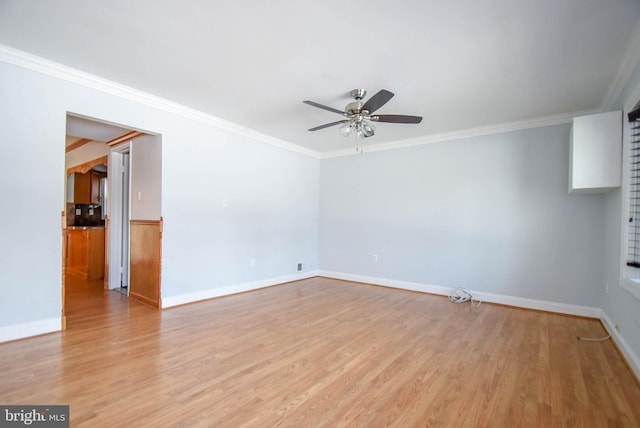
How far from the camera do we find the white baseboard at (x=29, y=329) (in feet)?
8.04

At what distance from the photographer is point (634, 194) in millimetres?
2455

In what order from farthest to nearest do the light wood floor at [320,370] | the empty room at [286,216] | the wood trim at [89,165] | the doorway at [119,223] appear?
the wood trim at [89,165] → the doorway at [119,223] → the empty room at [286,216] → the light wood floor at [320,370]

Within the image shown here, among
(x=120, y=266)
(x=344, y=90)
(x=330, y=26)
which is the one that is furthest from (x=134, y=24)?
(x=120, y=266)

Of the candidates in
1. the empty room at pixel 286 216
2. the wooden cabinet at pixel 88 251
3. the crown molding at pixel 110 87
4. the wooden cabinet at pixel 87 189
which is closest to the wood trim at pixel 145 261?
the empty room at pixel 286 216

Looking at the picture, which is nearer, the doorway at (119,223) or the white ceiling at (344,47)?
the white ceiling at (344,47)

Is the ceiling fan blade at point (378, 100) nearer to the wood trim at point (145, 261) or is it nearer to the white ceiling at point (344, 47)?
the white ceiling at point (344, 47)

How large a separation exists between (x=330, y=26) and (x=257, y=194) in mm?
2953

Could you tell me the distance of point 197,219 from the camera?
12.5 feet

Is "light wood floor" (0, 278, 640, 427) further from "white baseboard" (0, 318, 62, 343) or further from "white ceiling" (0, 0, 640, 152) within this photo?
"white ceiling" (0, 0, 640, 152)

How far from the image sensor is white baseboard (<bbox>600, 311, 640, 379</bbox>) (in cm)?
211

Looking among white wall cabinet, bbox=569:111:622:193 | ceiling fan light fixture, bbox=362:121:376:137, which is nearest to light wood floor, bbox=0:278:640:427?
white wall cabinet, bbox=569:111:622:193

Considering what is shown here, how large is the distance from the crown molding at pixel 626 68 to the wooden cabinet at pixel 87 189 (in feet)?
27.7

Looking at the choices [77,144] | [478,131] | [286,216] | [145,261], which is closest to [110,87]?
[145,261]

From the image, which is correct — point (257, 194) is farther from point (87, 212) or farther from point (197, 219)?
point (87, 212)
